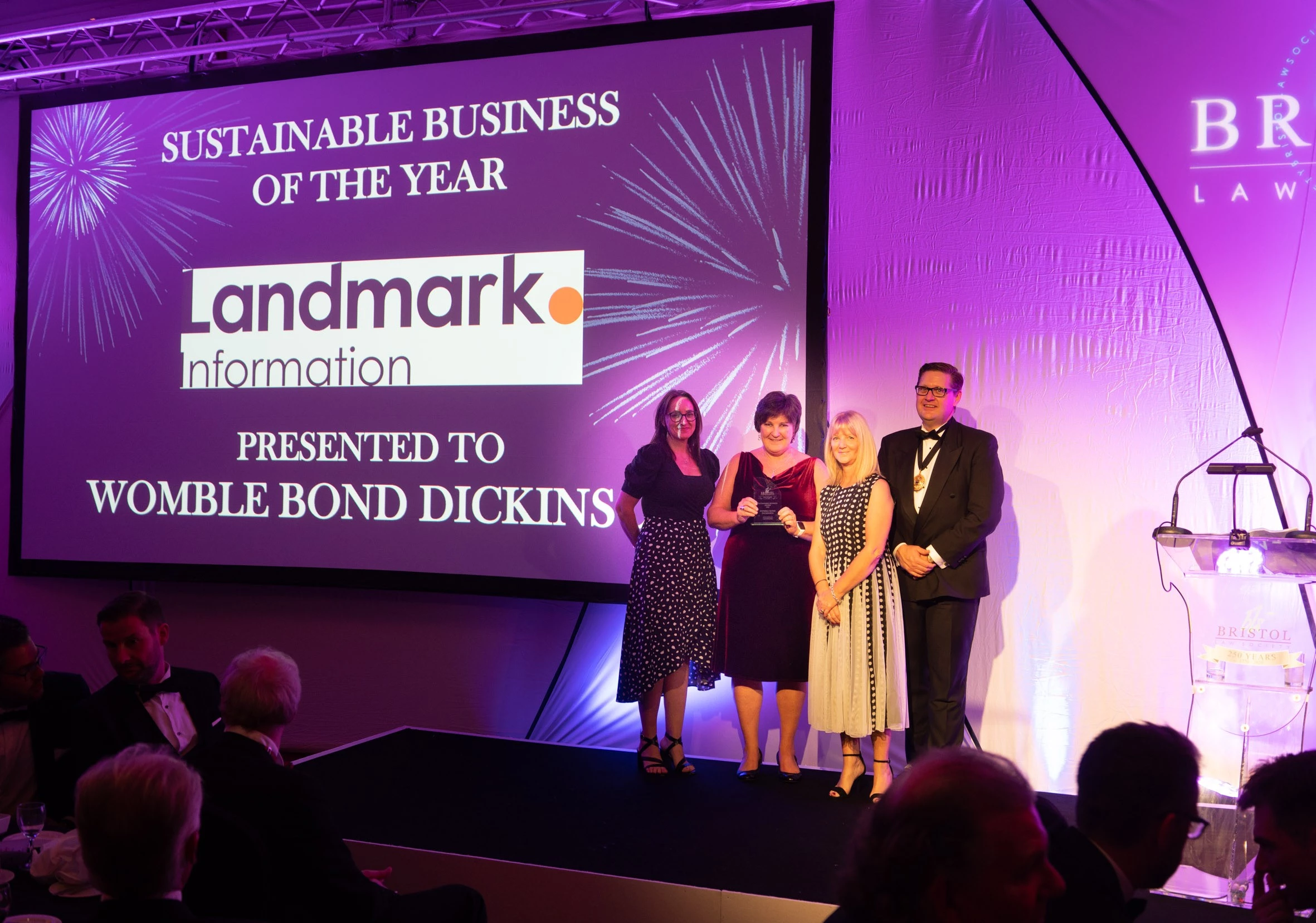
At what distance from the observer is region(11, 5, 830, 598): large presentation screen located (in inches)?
182

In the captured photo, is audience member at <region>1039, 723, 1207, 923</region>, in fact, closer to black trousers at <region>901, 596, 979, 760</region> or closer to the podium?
the podium

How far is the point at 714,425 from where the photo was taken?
15.1 ft

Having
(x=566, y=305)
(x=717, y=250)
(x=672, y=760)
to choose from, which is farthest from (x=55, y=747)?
(x=717, y=250)

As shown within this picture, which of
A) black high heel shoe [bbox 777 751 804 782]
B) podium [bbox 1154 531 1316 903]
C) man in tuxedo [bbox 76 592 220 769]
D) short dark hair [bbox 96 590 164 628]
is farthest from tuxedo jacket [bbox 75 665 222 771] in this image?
podium [bbox 1154 531 1316 903]

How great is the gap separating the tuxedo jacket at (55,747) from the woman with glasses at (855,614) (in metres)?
2.37

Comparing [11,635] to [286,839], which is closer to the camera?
[286,839]

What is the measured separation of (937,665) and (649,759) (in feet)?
3.96

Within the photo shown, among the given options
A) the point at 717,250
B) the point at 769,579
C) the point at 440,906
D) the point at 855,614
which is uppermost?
the point at 717,250

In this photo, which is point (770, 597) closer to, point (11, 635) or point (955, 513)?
point (955, 513)

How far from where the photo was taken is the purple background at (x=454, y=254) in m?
4.61

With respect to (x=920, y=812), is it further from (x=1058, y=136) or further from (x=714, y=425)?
(x=1058, y=136)

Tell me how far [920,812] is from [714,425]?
3481mm

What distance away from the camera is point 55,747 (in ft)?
9.32

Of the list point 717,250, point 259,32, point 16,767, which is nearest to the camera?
point 16,767
